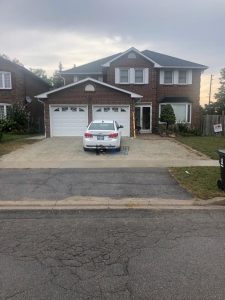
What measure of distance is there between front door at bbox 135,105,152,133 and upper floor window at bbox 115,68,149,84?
7.40 feet

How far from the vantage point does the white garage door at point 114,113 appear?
78.2 ft

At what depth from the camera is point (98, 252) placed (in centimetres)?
472

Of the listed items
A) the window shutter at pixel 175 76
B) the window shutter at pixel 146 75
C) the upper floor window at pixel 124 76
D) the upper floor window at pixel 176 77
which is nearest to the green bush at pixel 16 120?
the upper floor window at pixel 124 76

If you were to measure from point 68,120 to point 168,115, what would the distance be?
7.96 m

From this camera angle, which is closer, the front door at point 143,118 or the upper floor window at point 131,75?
the upper floor window at point 131,75

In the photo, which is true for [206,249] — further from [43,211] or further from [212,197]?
[43,211]

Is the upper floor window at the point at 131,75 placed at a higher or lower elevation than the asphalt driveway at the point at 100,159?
higher

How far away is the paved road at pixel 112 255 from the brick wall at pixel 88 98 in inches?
696

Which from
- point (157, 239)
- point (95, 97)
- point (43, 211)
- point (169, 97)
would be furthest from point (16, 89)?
point (157, 239)

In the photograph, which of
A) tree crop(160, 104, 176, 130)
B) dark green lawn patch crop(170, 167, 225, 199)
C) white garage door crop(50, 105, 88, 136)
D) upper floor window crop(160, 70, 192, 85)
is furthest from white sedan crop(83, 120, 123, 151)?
upper floor window crop(160, 70, 192, 85)

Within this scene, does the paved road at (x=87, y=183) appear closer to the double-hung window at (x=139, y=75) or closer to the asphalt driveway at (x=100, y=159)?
the asphalt driveway at (x=100, y=159)

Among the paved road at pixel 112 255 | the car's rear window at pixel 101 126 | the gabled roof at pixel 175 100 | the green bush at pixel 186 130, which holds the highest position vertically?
the gabled roof at pixel 175 100

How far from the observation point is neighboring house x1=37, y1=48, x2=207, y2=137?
23.7 metres

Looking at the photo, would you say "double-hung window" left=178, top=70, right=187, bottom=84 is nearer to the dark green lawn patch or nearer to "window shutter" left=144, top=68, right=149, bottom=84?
"window shutter" left=144, top=68, right=149, bottom=84
